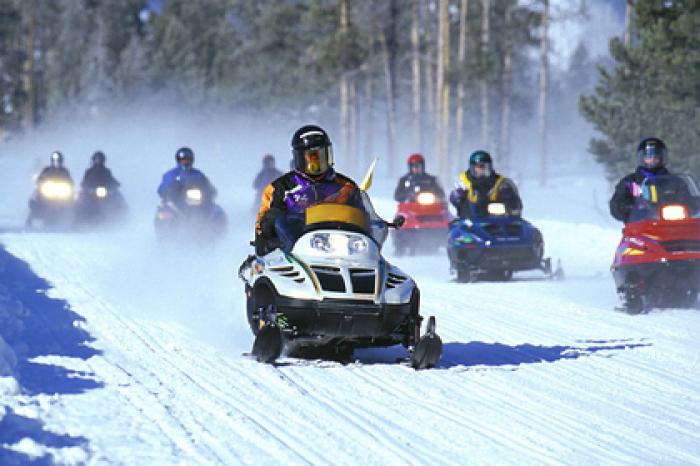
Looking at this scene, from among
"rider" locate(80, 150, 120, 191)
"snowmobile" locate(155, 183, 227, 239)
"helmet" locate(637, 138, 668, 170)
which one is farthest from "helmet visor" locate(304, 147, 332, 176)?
"rider" locate(80, 150, 120, 191)

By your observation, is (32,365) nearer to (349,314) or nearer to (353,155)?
(349,314)

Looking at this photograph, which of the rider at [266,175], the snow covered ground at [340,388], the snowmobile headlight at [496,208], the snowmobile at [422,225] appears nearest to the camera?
the snow covered ground at [340,388]

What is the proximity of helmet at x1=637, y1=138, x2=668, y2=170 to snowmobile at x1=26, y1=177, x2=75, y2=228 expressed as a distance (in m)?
16.7

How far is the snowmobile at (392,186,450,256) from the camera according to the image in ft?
72.9

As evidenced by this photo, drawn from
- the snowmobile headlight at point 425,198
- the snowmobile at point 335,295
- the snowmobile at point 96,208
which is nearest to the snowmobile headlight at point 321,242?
the snowmobile at point 335,295

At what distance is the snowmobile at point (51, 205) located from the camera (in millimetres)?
26234

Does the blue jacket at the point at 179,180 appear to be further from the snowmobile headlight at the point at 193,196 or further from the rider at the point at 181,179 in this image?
the snowmobile headlight at the point at 193,196

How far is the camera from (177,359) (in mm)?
9023

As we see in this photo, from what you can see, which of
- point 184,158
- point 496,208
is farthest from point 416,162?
point 496,208

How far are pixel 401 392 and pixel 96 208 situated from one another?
19.9 m

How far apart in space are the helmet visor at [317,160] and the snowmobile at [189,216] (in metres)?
11.7

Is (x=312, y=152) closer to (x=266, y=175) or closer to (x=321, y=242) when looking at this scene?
(x=321, y=242)

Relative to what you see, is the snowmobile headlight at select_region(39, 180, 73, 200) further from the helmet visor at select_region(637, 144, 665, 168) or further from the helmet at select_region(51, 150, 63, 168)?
the helmet visor at select_region(637, 144, 665, 168)

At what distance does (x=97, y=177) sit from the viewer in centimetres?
2667
